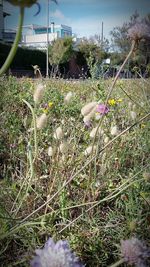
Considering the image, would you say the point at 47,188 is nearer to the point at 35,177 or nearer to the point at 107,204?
the point at 35,177

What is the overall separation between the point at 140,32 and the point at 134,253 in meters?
0.36

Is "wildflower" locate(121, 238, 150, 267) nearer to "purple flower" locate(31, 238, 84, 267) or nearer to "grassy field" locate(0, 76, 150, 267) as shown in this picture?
"purple flower" locate(31, 238, 84, 267)

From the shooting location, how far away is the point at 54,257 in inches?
15.5

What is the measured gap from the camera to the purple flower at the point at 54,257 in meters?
0.38

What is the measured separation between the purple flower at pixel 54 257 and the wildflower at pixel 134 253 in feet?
0.21

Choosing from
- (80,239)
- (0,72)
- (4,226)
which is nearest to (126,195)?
(80,239)

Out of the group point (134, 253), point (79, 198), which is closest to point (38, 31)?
point (79, 198)

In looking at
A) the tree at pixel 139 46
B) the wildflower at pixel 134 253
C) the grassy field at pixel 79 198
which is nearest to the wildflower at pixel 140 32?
the tree at pixel 139 46

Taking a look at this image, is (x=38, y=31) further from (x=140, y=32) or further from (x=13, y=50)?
(x=13, y=50)

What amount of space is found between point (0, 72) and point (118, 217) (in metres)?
0.69

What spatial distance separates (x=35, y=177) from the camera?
991 millimetres

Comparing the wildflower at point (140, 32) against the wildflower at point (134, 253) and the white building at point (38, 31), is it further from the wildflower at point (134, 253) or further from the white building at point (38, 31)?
the wildflower at point (134, 253)

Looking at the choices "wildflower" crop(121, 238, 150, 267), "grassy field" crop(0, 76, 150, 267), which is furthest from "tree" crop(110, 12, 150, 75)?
"wildflower" crop(121, 238, 150, 267)

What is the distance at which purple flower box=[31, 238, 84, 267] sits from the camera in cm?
38
